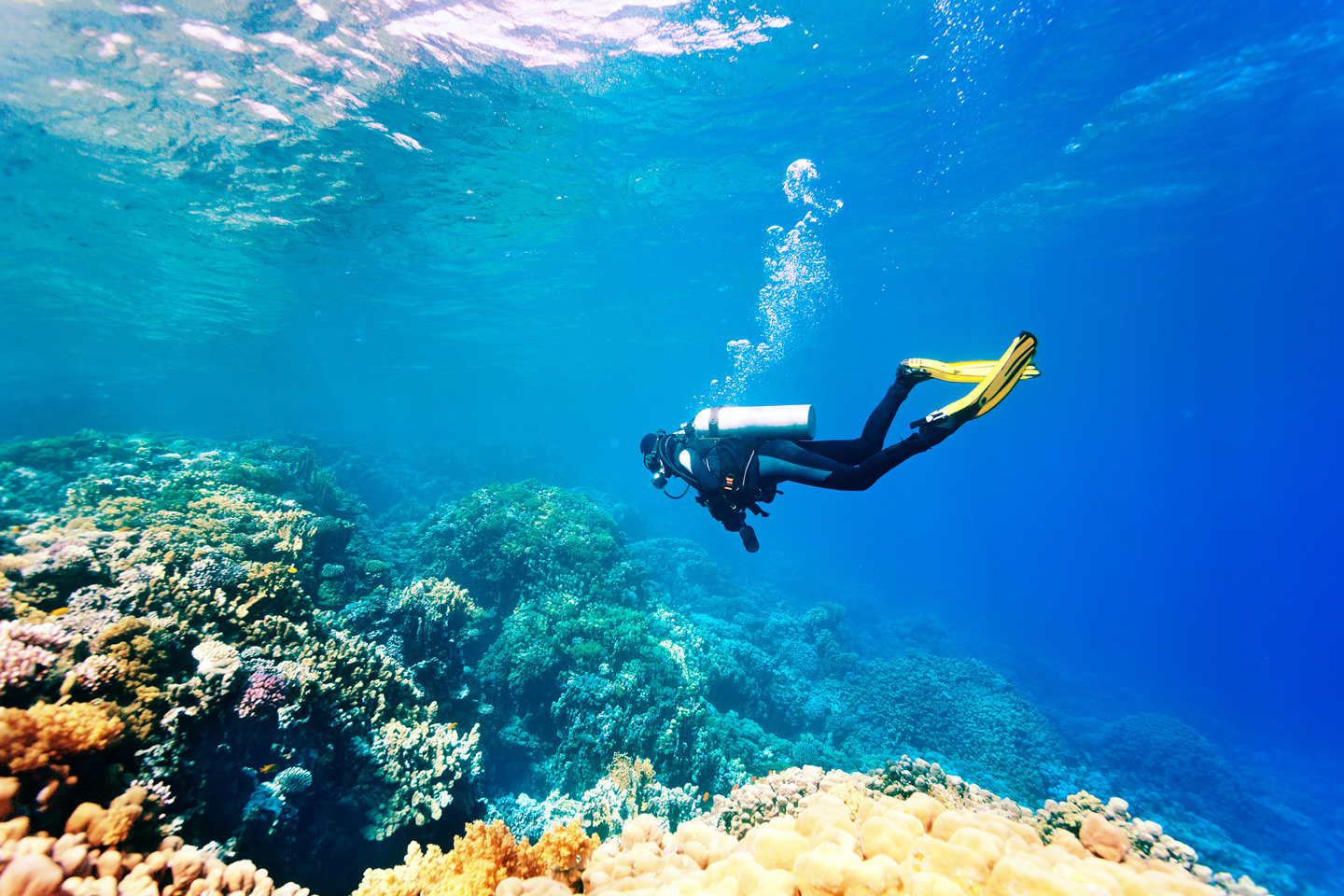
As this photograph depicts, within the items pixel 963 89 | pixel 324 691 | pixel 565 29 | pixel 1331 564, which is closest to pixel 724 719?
pixel 324 691

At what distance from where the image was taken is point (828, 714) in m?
12.1

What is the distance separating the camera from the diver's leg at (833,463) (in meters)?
4.25

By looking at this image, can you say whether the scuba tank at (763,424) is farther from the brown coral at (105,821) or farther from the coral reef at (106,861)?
the brown coral at (105,821)

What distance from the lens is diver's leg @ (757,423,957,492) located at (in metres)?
4.25

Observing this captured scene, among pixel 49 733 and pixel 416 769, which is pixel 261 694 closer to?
pixel 49 733

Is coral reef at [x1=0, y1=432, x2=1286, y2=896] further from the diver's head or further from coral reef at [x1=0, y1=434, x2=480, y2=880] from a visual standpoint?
the diver's head

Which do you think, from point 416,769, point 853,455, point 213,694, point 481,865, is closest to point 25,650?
point 213,694

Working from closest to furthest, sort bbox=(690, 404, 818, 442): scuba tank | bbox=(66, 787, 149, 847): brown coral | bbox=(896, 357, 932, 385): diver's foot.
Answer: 1. bbox=(66, 787, 149, 847): brown coral
2. bbox=(896, 357, 932, 385): diver's foot
3. bbox=(690, 404, 818, 442): scuba tank

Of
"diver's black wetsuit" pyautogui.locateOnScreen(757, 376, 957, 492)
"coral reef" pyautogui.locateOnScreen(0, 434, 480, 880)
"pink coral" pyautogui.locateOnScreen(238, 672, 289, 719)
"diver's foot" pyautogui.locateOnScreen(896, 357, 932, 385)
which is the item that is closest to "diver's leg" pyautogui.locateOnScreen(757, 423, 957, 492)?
"diver's black wetsuit" pyautogui.locateOnScreen(757, 376, 957, 492)

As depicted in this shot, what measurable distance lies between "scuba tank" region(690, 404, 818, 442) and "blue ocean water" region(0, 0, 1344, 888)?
10.5m

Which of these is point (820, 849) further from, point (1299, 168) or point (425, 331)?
point (425, 331)

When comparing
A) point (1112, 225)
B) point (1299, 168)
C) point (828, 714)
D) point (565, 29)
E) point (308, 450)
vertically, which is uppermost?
point (1112, 225)

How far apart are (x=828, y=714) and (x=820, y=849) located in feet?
38.4

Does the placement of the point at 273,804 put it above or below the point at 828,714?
below
